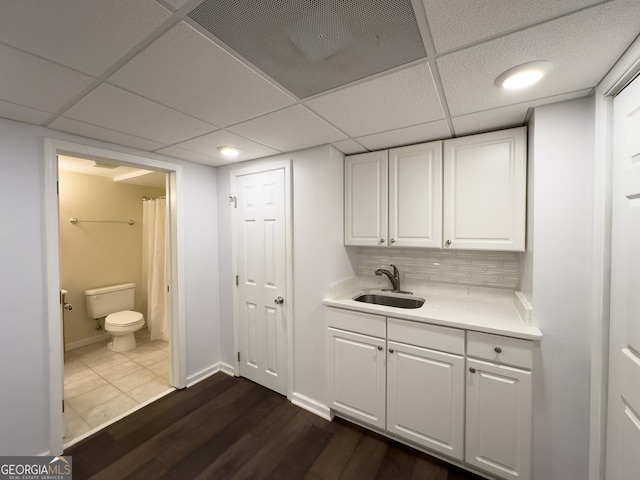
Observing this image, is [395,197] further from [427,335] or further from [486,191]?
[427,335]

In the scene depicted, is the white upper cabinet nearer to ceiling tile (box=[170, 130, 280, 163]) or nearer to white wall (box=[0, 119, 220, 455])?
ceiling tile (box=[170, 130, 280, 163])

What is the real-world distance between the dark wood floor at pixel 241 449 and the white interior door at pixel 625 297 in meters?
0.86

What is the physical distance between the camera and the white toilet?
3162mm

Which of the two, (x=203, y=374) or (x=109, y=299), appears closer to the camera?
(x=203, y=374)

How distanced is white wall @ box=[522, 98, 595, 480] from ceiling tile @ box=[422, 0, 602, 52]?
0.80m

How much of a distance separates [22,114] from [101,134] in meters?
0.37

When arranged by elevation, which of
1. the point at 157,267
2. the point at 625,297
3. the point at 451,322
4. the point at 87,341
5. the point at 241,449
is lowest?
the point at 241,449

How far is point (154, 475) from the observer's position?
1.62 metres

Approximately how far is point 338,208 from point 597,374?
1812mm

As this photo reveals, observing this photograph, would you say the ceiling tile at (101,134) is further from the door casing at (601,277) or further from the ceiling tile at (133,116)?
the door casing at (601,277)

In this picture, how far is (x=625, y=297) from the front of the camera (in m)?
1.11

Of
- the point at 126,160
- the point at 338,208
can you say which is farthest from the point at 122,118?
the point at 338,208

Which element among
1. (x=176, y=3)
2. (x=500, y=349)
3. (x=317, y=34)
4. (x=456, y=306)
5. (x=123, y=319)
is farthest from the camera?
(x=123, y=319)

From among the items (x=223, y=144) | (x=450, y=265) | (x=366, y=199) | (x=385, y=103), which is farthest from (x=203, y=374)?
(x=385, y=103)
